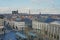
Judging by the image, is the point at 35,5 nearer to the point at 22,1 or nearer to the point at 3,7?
the point at 22,1

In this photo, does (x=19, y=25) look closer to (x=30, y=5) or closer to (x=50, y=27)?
(x=30, y=5)

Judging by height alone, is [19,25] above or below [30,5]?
below

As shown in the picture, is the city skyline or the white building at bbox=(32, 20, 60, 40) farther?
the city skyline

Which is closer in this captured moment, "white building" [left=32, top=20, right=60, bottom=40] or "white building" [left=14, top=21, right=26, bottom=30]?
"white building" [left=32, top=20, right=60, bottom=40]

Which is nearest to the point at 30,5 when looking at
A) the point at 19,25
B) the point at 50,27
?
the point at 19,25

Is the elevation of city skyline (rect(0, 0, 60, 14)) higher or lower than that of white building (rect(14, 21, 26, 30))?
higher

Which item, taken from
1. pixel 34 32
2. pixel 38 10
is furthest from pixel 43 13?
pixel 34 32

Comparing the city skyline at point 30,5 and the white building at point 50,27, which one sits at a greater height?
the city skyline at point 30,5

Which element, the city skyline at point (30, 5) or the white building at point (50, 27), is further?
the city skyline at point (30, 5)

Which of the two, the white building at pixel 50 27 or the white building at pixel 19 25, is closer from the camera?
the white building at pixel 50 27

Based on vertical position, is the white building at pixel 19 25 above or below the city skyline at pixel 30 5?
below

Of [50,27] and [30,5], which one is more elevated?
[30,5]
